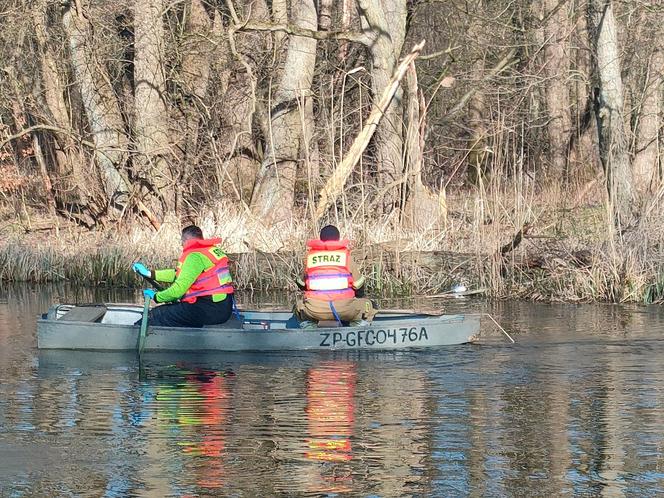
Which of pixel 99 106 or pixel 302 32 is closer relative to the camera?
pixel 302 32

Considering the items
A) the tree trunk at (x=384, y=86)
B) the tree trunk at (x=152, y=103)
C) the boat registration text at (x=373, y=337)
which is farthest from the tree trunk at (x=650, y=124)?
the boat registration text at (x=373, y=337)

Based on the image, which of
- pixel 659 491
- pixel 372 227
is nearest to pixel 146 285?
pixel 372 227

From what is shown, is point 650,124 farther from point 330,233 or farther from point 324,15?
point 330,233

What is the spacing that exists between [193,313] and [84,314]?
124 centimetres

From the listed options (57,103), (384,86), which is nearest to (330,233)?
(384,86)

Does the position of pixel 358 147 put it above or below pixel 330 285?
above

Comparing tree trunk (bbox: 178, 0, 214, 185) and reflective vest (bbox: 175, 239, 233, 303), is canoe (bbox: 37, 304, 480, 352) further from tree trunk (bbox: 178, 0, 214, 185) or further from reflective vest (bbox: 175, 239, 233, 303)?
tree trunk (bbox: 178, 0, 214, 185)

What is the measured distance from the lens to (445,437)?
9883 mm

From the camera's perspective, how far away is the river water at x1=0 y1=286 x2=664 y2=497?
8578 mm

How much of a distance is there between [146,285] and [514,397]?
10.0 metres

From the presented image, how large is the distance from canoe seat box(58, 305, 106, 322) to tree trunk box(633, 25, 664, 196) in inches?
478

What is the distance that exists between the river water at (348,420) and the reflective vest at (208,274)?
69 cm

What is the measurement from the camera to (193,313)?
1438cm

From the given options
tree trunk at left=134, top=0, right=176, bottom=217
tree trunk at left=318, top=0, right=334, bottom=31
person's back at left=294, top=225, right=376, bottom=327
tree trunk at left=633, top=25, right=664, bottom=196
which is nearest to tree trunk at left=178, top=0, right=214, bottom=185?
tree trunk at left=134, top=0, right=176, bottom=217
